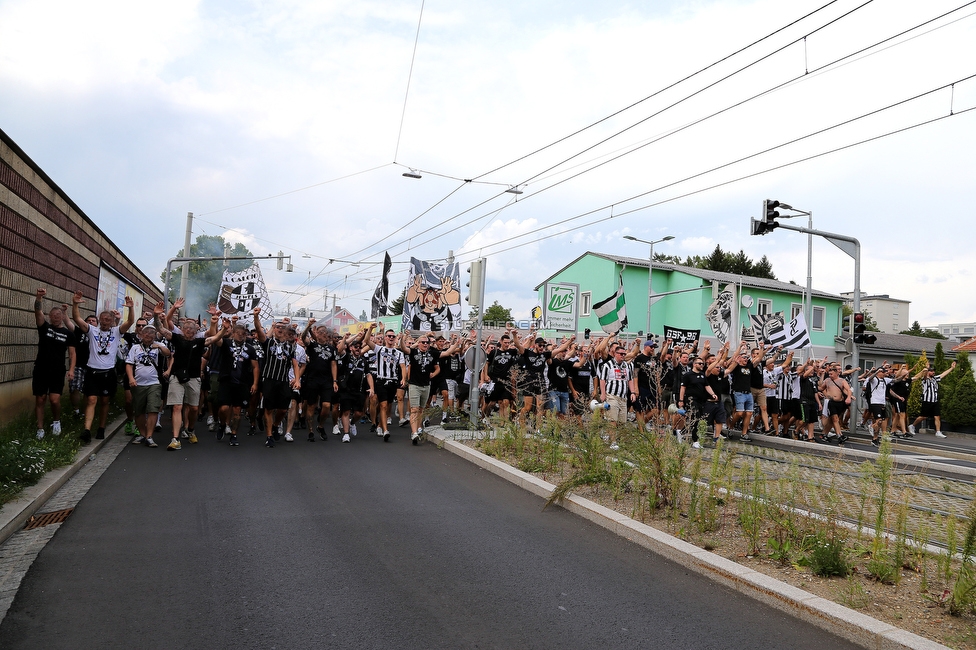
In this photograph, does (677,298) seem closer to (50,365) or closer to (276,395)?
(276,395)

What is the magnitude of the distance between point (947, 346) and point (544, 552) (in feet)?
230

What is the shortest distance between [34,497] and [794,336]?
17.3 metres

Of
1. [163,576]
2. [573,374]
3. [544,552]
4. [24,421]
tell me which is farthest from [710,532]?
[24,421]

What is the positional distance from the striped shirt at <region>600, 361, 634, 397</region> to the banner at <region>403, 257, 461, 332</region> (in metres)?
8.57

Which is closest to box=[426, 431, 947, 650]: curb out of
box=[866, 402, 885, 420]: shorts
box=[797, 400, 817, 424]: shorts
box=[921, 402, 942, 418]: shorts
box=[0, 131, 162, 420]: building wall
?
box=[0, 131, 162, 420]: building wall

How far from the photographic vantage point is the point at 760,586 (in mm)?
4641

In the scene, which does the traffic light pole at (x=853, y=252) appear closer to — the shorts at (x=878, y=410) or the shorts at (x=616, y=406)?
the shorts at (x=878, y=410)

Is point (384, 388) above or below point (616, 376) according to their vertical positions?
below

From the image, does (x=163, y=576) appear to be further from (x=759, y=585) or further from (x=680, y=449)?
(x=680, y=449)

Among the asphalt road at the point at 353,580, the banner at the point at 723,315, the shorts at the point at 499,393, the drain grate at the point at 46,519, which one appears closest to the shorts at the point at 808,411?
the banner at the point at 723,315

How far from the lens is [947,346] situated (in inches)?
2504

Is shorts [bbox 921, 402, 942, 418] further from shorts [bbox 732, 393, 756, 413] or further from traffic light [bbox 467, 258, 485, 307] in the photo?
traffic light [bbox 467, 258, 485, 307]

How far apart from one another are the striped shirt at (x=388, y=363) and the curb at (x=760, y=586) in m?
5.85

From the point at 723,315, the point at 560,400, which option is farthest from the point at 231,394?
the point at 723,315
